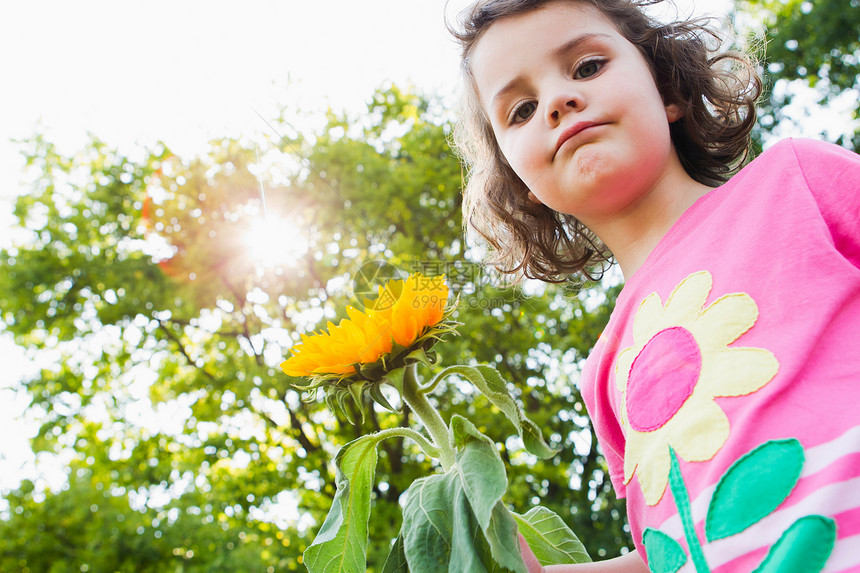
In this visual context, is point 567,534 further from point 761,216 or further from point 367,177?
point 367,177

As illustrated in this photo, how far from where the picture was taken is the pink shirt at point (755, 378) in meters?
0.71

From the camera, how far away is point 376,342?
0.92m

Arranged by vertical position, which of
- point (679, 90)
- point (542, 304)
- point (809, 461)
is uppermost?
point (542, 304)

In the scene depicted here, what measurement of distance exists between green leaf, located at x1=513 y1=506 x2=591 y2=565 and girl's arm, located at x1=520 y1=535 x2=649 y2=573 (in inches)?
0.5

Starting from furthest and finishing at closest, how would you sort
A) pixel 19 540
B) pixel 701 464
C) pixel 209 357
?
pixel 209 357 → pixel 19 540 → pixel 701 464

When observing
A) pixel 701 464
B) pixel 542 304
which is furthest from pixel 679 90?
pixel 542 304

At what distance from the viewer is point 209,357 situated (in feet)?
24.0

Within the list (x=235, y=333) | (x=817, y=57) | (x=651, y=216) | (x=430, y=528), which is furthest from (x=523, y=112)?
(x=817, y=57)

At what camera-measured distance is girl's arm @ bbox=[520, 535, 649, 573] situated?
919 millimetres

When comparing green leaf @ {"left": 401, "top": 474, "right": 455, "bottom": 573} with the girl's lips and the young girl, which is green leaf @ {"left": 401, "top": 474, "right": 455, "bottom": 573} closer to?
the young girl

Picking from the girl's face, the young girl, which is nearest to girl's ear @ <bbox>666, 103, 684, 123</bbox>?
the young girl

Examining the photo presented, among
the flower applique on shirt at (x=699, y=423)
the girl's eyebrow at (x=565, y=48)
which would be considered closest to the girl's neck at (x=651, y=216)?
the flower applique on shirt at (x=699, y=423)

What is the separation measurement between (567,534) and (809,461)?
432 millimetres

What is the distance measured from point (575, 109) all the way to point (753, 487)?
615 mm
